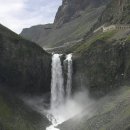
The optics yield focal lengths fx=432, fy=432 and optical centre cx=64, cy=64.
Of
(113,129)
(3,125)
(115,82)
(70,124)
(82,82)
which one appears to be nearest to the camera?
(113,129)

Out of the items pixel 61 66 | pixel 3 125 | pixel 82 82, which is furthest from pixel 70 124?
pixel 61 66

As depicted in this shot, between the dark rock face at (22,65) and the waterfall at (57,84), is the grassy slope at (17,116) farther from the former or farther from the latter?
the waterfall at (57,84)

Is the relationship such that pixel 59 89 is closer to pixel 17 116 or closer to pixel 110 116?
pixel 17 116

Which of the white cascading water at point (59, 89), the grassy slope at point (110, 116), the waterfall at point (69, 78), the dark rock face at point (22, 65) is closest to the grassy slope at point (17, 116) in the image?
the dark rock face at point (22, 65)

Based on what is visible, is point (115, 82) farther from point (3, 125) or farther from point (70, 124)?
point (3, 125)

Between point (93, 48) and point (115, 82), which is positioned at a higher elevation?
point (93, 48)

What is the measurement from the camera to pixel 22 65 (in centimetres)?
13438

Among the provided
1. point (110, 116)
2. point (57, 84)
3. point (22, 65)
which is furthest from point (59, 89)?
point (110, 116)

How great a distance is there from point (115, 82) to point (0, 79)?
113 feet

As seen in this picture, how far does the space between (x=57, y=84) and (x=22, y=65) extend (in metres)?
13.5

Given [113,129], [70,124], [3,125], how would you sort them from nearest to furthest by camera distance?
[113,129] → [3,125] → [70,124]

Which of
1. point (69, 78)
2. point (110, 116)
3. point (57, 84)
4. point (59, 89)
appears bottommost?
point (110, 116)

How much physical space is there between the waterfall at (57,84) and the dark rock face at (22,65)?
65.1 inches

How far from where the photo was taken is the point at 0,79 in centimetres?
13050
